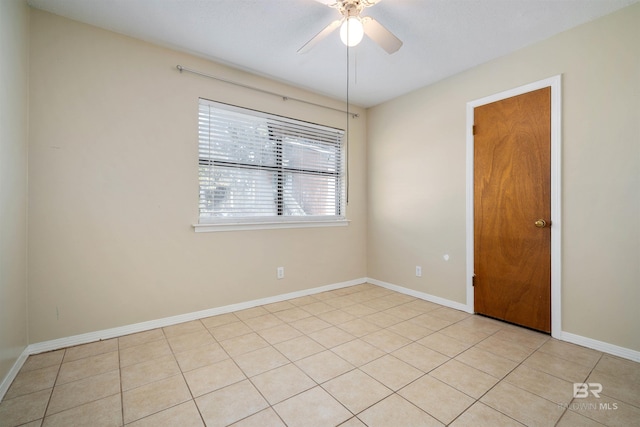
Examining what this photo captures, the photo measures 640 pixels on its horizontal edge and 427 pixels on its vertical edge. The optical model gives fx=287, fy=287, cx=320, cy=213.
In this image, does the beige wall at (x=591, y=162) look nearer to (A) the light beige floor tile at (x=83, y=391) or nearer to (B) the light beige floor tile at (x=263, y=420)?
(B) the light beige floor tile at (x=263, y=420)

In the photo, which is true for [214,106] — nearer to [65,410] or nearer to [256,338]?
[256,338]

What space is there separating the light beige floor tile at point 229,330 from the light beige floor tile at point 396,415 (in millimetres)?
1328

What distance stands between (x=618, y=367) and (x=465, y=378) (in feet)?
3.60

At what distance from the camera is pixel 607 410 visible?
151cm

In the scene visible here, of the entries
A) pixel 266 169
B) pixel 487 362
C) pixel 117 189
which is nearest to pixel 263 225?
pixel 266 169

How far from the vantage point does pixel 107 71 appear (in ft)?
7.68

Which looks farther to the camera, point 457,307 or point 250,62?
point 457,307

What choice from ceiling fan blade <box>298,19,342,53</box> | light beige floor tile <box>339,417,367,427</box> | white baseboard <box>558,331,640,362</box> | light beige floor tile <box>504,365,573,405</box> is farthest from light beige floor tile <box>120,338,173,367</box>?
white baseboard <box>558,331,640,362</box>

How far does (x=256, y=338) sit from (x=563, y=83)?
326cm

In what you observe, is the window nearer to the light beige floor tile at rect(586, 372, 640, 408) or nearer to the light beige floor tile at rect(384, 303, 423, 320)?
the light beige floor tile at rect(384, 303, 423, 320)

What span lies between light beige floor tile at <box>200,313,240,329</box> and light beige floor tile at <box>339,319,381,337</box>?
3.42 feet

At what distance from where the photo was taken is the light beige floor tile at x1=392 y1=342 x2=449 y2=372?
6.41 feet

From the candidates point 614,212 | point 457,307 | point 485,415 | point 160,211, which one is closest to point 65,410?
point 160,211

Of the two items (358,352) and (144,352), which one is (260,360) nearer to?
(358,352)
